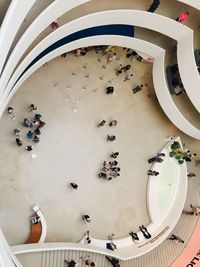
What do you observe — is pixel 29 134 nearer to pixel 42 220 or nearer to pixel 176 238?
pixel 42 220

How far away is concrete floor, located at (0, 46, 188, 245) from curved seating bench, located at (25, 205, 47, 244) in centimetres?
24

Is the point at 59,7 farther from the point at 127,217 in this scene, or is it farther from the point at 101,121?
the point at 127,217

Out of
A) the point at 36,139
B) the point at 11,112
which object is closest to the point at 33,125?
the point at 36,139

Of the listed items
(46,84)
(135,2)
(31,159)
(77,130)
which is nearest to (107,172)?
(77,130)

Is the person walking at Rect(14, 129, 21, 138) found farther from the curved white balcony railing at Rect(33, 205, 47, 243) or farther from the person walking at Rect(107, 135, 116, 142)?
the person walking at Rect(107, 135, 116, 142)

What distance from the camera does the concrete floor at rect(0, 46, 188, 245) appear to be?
14.6m

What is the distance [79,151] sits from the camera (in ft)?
51.8

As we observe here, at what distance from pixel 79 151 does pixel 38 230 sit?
3.27 meters

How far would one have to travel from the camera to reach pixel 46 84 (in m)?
15.7

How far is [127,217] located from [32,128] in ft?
16.3

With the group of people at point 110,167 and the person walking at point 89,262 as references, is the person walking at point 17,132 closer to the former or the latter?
the group of people at point 110,167

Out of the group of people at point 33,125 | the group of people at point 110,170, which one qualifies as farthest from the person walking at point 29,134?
the group of people at point 110,170

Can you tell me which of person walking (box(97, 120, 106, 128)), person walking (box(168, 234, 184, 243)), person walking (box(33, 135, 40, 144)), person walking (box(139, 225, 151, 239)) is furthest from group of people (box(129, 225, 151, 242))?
person walking (box(33, 135, 40, 144))

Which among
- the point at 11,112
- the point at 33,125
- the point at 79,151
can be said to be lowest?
the point at 79,151
